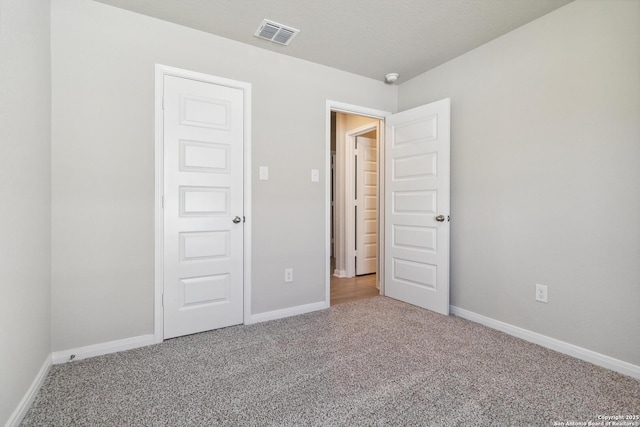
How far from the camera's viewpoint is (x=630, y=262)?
6.13ft

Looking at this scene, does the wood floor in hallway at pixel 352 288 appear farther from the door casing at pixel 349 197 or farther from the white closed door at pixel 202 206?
the white closed door at pixel 202 206

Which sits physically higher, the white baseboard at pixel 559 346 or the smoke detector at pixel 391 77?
the smoke detector at pixel 391 77

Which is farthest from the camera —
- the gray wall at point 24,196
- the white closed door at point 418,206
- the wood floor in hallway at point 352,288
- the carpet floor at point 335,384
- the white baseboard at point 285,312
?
the wood floor in hallway at point 352,288

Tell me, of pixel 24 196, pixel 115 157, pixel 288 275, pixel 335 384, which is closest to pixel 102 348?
pixel 24 196

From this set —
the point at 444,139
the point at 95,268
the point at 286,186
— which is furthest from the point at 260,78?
the point at 95,268

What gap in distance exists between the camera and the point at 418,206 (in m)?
3.08

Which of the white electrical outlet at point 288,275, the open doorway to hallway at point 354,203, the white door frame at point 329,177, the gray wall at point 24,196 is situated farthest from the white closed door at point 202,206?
the open doorway to hallway at point 354,203

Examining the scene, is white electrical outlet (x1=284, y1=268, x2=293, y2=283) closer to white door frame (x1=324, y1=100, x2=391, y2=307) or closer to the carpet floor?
white door frame (x1=324, y1=100, x2=391, y2=307)

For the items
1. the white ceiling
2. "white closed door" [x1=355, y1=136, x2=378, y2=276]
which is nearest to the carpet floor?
"white closed door" [x1=355, y1=136, x2=378, y2=276]

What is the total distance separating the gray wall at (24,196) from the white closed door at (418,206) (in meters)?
2.87

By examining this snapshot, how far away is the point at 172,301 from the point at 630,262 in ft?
10.1

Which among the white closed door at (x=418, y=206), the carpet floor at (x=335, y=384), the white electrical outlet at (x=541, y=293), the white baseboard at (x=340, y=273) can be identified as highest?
the white closed door at (x=418, y=206)

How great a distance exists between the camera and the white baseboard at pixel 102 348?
2015mm

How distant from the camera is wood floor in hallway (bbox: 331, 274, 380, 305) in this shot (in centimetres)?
348
